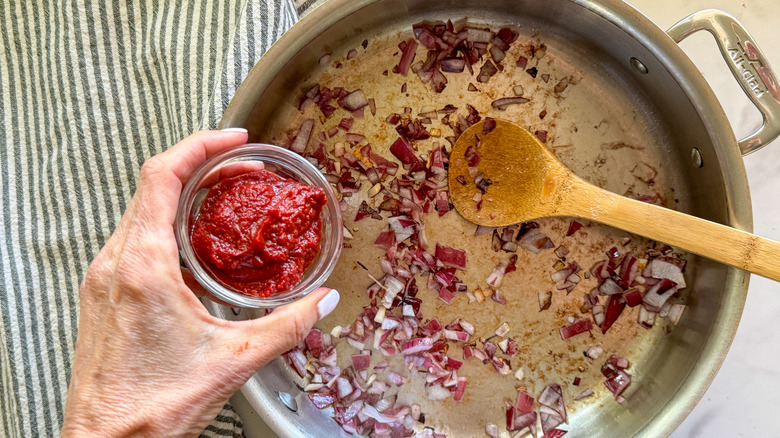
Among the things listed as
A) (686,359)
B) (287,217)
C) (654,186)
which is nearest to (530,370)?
(686,359)

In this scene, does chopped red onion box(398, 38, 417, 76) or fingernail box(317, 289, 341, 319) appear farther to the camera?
chopped red onion box(398, 38, 417, 76)

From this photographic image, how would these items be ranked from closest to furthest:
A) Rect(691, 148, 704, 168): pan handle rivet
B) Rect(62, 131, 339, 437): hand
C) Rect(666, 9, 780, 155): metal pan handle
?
Rect(62, 131, 339, 437): hand
Rect(666, 9, 780, 155): metal pan handle
Rect(691, 148, 704, 168): pan handle rivet

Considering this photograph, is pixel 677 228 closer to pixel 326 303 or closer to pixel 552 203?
pixel 552 203

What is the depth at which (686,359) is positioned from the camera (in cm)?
111

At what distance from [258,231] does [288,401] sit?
17.9 inches

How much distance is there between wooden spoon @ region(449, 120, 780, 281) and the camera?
962 mm

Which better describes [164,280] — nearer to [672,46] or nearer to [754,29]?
[672,46]

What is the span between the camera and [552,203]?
3.50ft

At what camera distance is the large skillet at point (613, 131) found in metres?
0.99

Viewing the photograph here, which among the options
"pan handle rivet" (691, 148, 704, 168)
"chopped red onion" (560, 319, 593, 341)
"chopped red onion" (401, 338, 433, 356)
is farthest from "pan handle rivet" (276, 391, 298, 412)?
"pan handle rivet" (691, 148, 704, 168)

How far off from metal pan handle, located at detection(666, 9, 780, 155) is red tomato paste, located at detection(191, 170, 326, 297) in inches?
28.6

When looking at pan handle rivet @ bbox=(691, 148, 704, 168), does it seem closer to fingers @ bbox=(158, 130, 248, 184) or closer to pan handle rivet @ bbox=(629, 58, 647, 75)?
pan handle rivet @ bbox=(629, 58, 647, 75)

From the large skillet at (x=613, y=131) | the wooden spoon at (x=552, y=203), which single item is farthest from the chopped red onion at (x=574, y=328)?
the wooden spoon at (x=552, y=203)

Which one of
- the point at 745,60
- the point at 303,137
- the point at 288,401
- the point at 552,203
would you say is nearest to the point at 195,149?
the point at 303,137
